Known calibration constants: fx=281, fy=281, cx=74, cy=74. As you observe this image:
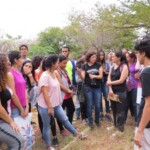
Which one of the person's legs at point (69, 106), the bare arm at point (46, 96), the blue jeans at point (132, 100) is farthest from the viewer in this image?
the blue jeans at point (132, 100)

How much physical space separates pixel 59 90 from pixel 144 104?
7.33 ft

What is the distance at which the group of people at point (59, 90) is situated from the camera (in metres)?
3.25

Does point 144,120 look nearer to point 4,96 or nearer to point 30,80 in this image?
point 4,96

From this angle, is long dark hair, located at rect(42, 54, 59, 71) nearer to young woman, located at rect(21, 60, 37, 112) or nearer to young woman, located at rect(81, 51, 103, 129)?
young woman, located at rect(21, 60, 37, 112)

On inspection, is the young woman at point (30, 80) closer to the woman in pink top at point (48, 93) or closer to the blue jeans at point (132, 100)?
the woman in pink top at point (48, 93)

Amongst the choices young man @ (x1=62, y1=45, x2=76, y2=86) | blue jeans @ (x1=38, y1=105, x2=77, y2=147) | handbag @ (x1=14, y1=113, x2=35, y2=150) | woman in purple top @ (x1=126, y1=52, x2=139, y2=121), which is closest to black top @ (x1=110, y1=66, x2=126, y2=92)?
woman in purple top @ (x1=126, y1=52, x2=139, y2=121)

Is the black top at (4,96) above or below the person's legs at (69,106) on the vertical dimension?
above

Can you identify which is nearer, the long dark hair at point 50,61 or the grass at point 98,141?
the long dark hair at point 50,61

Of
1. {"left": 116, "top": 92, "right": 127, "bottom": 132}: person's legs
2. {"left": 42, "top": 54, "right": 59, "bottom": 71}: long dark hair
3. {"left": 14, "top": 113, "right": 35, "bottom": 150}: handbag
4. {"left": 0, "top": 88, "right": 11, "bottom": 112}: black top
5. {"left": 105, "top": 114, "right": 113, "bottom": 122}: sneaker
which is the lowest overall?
{"left": 105, "top": 114, "right": 113, "bottom": 122}: sneaker

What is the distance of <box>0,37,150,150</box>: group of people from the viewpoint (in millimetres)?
3246

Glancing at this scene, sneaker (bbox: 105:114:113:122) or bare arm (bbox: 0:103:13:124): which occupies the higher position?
bare arm (bbox: 0:103:13:124)

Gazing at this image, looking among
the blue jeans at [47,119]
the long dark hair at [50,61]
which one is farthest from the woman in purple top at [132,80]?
the long dark hair at [50,61]

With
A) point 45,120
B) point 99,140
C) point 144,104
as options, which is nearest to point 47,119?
point 45,120

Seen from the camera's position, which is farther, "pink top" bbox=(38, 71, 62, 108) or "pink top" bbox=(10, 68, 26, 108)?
"pink top" bbox=(38, 71, 62, 108)
